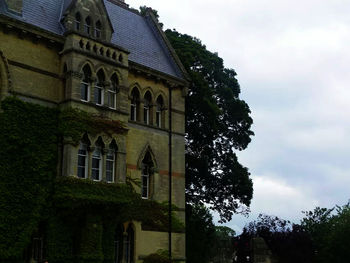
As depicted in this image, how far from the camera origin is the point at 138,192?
27516 mm

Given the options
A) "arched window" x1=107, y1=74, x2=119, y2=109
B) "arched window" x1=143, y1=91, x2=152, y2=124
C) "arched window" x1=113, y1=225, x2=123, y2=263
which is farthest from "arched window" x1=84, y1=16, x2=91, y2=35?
"arched window" x1=113, y1=225, x2=123, y2=263

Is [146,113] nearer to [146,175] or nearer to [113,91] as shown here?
[113,91]

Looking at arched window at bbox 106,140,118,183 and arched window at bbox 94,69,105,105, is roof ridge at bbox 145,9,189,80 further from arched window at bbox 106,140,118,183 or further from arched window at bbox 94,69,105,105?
arched window at bbox 106,140,118,183

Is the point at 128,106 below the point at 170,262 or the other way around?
the other way around

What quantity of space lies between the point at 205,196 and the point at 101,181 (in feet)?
52.1

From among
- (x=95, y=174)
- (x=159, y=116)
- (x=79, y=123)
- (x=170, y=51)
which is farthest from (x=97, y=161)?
(x=170, y=51)

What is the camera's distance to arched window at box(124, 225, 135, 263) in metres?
26.8

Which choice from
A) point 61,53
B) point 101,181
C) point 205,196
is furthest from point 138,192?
point 205,196

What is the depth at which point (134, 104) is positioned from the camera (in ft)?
94.0

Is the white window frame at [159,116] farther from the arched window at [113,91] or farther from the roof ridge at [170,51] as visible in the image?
the arched window at [113,91]

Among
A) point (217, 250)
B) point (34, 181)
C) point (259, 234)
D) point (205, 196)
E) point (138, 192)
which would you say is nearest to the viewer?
point (34, 181)

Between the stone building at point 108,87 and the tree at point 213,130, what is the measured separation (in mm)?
5707

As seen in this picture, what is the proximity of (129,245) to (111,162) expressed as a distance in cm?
429

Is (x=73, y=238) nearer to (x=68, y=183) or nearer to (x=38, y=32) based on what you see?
(x=68, y=183)
